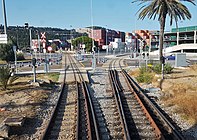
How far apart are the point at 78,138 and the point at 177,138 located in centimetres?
300

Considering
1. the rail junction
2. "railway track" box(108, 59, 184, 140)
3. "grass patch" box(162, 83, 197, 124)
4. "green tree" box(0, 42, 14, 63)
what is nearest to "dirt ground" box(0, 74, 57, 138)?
the rail junction

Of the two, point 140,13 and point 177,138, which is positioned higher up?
point 140,13

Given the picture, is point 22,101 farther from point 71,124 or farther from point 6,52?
point 6,52

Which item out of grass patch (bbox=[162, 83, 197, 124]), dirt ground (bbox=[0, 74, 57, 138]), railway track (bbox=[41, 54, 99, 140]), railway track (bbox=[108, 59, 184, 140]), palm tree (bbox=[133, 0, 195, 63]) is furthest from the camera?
palm tree (bbox=[133, 0, 195, 63])

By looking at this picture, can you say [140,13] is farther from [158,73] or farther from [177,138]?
[177,138]

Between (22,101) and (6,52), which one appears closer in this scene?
(22,101)

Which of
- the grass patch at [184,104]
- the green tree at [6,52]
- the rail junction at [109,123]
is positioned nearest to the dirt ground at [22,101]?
the rail junction at [109,123]

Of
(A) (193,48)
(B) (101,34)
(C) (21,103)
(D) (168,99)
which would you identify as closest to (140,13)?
(D) (168,99)

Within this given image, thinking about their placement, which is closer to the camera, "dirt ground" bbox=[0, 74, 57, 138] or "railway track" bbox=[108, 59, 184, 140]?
"railway track" bbox=[108, 59, 184, 140]

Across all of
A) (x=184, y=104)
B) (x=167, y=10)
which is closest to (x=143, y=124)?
(x=184, y=104)

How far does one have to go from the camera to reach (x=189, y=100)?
11430 mm

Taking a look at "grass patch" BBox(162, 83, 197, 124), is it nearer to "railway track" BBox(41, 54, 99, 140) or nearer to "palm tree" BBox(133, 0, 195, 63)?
"railway track" BBox(41, 54, 99, 140)

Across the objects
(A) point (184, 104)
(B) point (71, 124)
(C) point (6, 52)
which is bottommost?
(B) point (71, 124)

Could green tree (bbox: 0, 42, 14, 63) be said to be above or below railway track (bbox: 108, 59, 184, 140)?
above
